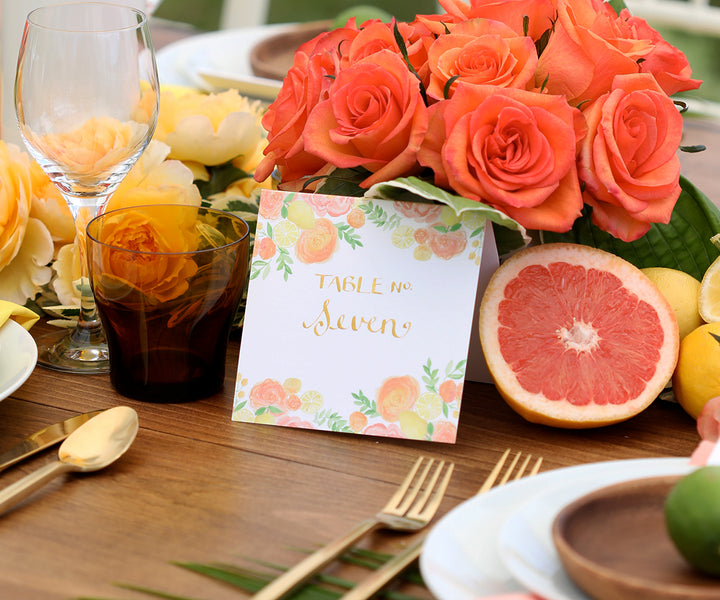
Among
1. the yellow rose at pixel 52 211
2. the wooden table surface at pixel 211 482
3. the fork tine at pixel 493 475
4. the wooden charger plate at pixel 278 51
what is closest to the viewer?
the wooden table surface at pixel 211 482

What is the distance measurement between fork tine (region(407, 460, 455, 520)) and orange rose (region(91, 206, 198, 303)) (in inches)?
9.6

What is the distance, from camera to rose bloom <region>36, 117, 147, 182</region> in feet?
2.28

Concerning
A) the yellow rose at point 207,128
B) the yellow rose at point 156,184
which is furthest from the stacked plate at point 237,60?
the yellow rose at point 156,184

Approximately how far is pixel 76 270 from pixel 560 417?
467mm

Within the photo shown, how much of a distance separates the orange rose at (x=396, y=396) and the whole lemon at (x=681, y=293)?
24 cm

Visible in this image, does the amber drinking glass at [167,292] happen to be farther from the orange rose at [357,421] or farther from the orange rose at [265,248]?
the orange rose at [357,421]

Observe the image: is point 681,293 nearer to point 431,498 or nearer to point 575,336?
point 575,336

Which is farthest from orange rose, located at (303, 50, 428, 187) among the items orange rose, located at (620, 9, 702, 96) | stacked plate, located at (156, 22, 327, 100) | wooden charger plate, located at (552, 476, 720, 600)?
stacked plate, located at (156, 22, 327, 100)

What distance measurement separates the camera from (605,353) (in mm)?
684

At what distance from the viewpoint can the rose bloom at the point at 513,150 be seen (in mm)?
630

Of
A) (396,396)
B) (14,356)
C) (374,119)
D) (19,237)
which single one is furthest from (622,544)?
(19,237)

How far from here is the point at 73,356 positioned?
775 mm

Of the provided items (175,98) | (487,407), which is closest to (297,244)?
(487,407)

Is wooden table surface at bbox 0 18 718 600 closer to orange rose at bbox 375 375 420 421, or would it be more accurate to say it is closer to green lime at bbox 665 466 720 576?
orange rose at bbox 375 375 420 421
